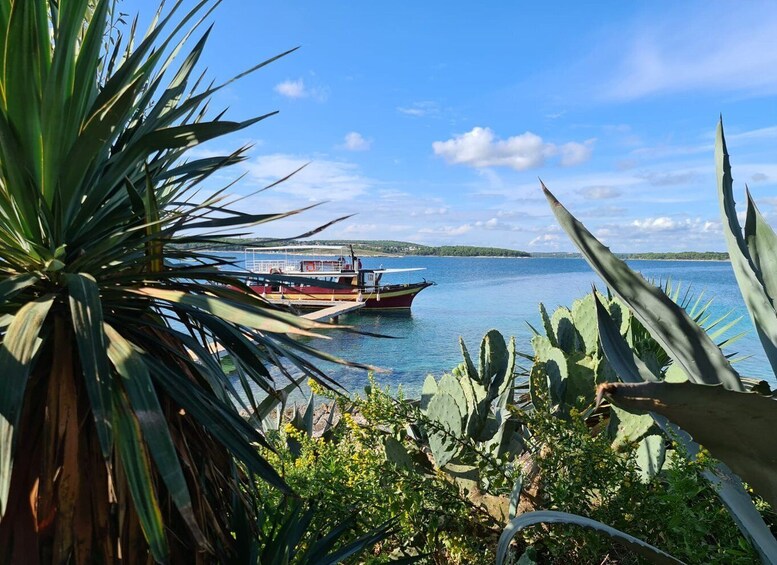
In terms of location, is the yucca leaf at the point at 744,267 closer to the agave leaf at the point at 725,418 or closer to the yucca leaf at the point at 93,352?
the agave leaf at the point at 725,418

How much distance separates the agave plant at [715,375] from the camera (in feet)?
3.21

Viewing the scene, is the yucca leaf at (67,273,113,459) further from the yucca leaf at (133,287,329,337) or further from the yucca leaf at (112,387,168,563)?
the yucca leaf at (133,287,329,337)

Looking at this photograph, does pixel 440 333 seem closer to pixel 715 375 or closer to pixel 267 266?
pixel 267 266

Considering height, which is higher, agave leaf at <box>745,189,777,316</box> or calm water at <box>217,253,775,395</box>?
agave leaf at <box>745,189,777,316</box>

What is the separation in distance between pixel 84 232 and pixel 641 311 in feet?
4.91

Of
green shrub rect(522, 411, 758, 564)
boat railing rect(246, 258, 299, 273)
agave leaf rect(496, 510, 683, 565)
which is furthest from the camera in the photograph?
boat railing rect(246, 258, 299, 273)

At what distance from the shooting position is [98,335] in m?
1.10

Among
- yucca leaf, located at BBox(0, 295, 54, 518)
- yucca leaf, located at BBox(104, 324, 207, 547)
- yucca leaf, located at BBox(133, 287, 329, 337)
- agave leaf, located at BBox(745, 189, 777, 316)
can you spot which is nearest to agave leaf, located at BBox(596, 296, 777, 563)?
agave leaf, located at BBox(745, 189, 777, 316)

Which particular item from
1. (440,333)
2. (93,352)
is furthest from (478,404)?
(440,333)

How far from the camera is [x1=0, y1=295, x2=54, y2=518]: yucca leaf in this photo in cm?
103

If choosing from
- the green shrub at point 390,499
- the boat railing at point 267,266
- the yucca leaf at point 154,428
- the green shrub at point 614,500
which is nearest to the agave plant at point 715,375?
the green shrub at point 614,500

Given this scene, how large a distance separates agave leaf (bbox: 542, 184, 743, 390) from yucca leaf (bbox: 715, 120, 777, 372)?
0.76 ft

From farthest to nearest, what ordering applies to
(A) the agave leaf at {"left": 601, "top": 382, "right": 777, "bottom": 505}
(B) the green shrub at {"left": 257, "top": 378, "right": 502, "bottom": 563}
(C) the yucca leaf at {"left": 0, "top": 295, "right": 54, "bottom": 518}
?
(B) the green shrub at {"left": 257, "top": 378, "right": 502, "bottom": 563}
(C) the yucca leaf at {"left": 0, "top": 295, "right": 54, "bottom": 518}
(A) the agave leaf at {"left": 601, "top": 382, "right": 777, "bottom": 505}


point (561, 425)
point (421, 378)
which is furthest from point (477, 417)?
point (421, 378)
